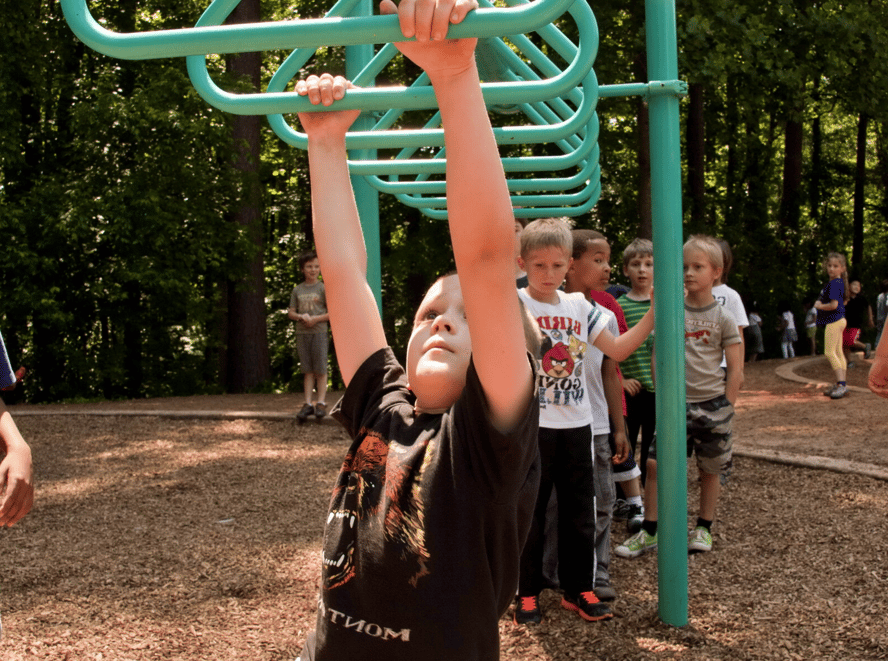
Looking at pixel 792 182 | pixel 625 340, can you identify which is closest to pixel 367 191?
pixel 625 340

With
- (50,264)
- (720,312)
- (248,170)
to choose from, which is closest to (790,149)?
(248,170)

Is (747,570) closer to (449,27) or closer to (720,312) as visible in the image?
(720,312)

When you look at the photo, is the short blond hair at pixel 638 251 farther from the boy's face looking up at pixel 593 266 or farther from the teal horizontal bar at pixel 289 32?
the teal horizontal bar at pixel 289 32

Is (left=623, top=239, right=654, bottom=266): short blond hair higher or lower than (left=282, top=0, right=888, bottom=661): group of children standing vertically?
higher

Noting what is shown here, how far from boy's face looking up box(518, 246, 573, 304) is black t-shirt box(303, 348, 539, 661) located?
2.01m

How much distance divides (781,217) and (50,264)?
1566 cm

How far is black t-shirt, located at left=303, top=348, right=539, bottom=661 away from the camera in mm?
1302

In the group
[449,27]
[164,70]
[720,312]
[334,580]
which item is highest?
[164,70]

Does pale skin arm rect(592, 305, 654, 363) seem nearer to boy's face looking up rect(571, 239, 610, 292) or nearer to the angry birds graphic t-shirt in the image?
the angry birds graphic t-shirt

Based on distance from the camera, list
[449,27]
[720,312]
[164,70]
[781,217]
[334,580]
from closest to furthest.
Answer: [449,27] → [334,580] → [720,312] → [164,70] → [781,217]

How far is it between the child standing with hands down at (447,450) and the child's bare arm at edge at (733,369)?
9.83 ft

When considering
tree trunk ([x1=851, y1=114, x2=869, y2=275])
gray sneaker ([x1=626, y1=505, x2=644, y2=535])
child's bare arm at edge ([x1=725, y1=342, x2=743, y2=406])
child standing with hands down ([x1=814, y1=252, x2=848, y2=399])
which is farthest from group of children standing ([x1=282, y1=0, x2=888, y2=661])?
tree trunk ([x1=851, y1=114, x2=869, y2=275])

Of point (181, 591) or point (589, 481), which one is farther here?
point (181, 591)

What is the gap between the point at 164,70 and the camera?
39.4 ft
